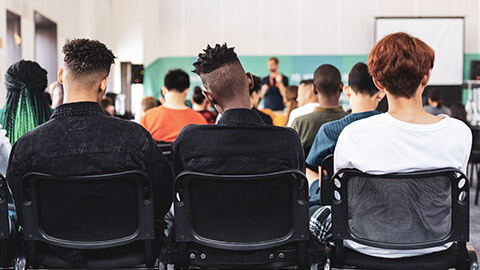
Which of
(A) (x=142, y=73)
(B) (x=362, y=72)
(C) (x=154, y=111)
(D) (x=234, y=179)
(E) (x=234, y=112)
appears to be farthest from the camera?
(A) (x=142, y=73)

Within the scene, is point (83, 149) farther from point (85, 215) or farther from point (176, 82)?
point (176, 82)

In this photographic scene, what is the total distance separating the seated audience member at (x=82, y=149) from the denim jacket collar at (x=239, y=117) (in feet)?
0.84

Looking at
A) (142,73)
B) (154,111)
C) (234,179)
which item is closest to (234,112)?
(234,179)

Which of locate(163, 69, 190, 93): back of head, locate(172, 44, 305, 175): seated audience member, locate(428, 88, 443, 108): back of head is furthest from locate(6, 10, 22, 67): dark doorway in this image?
locate(172, 44, 305, 175): seated audience member

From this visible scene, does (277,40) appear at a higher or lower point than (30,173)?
higher

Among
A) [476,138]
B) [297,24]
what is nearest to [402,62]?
[476,138]

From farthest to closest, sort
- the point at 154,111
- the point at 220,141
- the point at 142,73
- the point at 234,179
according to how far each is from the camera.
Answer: the point at 142,73
the point at 154,111
the point at 220,141
the point at 234,179

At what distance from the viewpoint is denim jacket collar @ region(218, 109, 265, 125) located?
71.8 inches

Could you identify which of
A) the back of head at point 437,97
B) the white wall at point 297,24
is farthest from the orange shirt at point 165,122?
the white wall at point 297,24

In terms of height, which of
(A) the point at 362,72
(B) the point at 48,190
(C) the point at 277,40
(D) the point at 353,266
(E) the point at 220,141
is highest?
(C) the point at 277,40

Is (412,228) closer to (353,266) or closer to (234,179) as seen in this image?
(353,266)

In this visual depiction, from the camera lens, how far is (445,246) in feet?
5.82

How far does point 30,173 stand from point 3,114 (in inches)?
46.2

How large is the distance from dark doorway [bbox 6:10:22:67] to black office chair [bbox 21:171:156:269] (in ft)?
19.6
